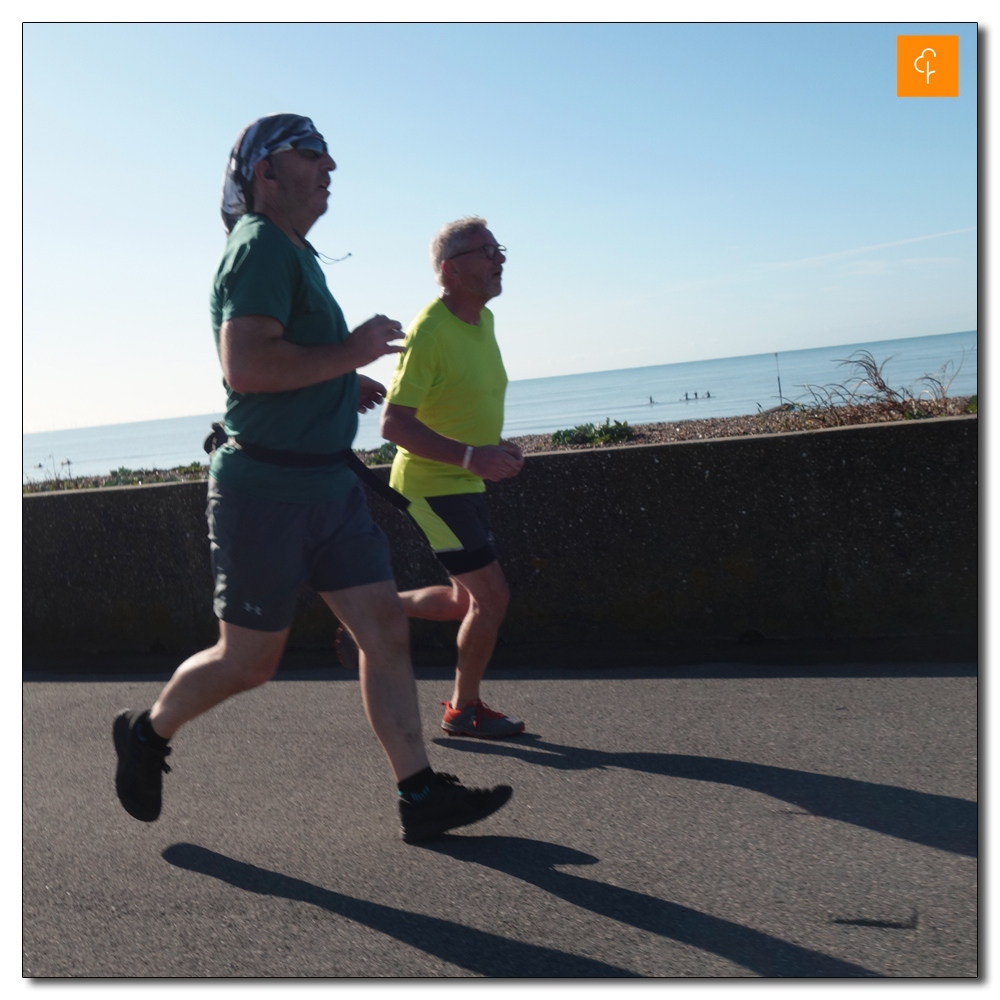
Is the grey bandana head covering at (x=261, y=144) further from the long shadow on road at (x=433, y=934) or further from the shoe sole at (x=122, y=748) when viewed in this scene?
the long shadow on road at (x=433, y=934)

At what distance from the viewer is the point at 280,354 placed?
2.75 metres

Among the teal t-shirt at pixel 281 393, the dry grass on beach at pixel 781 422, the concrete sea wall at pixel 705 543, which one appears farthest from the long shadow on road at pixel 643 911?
the dry grass on beach at pixel 781 422

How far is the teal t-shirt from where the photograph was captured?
2752 mm

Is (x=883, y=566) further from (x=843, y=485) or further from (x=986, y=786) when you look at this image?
(x=986, y=786)

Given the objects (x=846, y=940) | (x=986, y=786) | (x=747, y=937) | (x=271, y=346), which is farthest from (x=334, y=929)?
(x=986, y=786)

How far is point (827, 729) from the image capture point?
3732 mm

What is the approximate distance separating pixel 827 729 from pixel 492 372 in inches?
73.4

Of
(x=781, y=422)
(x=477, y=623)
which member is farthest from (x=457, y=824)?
(x=781, y=422)

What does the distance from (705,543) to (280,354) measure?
9.40ft

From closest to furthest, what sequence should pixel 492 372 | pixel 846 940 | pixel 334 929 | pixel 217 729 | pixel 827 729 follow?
1. pixel 846 940
2. pixel 334 929
3. pixel 827 729
4. pixel 492 372
5. pixel 217 729

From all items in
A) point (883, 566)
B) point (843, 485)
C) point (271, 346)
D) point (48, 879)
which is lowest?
point (48, 879)

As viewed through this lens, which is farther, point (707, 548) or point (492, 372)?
point (707, 548)

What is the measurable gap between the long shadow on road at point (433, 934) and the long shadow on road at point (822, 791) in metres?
1.09

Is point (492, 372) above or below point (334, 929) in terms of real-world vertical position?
above
